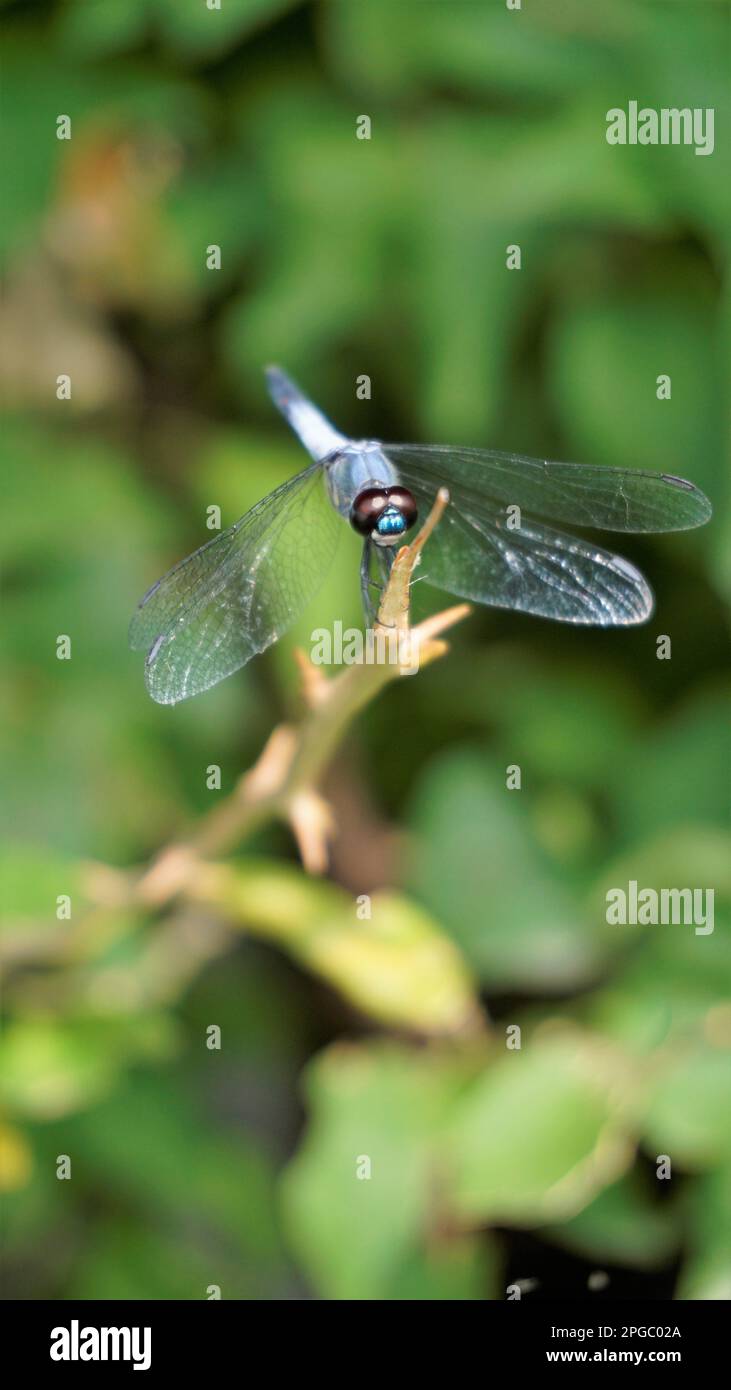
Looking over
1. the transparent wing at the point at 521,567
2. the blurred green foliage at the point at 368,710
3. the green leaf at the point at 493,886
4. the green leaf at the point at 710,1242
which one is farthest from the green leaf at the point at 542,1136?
the transparent wing at the point at 521,567

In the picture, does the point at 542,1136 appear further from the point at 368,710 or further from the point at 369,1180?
the point at 368,710

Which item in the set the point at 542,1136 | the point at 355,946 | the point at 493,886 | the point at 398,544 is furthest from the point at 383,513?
the point at 493,886

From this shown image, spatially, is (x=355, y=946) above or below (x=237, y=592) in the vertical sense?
below

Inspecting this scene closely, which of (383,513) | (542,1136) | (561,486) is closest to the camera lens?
(383,513)

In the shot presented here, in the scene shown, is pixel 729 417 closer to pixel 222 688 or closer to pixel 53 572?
pixel 222 688

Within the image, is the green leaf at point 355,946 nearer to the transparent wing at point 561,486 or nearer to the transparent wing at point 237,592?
the transparent wing at point 237,592

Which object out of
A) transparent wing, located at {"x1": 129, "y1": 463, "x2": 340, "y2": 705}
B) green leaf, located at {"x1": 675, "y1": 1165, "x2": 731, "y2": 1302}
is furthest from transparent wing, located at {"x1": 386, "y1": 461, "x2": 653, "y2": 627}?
green leaf, located at {"x1": 675, "y1": 1165, "x2": 731, "y2": 1302}
